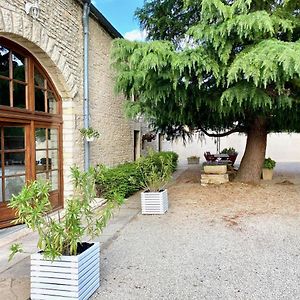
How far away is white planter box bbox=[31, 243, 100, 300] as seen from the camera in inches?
117

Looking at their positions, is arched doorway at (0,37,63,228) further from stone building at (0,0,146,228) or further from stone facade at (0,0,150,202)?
stone facade at (0,0,150,202)

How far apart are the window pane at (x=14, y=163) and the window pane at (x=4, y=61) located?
4.72 feet

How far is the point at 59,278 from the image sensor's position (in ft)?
9.81

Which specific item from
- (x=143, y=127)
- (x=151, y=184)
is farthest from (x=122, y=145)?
(x=151, y=184)

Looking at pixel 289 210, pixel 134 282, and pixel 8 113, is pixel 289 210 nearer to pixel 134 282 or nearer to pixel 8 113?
pixel 134 282

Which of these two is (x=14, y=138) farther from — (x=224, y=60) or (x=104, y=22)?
(x=104, y=22)

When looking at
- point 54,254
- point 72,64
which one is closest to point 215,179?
point 72,64

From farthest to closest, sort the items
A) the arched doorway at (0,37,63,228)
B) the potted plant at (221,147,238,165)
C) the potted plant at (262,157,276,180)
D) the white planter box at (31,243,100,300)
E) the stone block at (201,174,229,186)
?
the potted plant at (221,147,238,165), the potted plant at (262,157,276,180), the stone block at (201,174,229,186), the arched doorway at (0,37,63,228), the white planter box at (31,243,100,300)

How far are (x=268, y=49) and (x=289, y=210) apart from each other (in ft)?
11.0

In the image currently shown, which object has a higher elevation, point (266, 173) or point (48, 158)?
point (48, 158)

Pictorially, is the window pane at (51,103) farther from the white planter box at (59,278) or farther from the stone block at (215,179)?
the stone block at (215,179)

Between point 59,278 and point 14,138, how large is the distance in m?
3.80

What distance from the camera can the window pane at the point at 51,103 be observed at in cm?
732

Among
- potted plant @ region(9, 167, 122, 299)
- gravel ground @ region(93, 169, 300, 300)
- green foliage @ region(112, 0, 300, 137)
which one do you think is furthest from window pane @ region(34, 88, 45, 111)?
potted plant @ region(9, 167, 122, 299)
